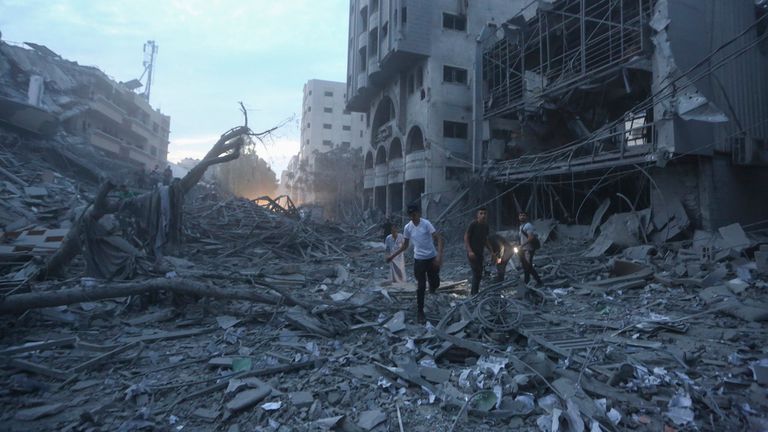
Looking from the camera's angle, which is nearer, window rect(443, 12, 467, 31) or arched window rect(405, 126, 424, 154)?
window rect(443, 12, 467, 31)

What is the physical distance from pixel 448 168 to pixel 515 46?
24.9 ft

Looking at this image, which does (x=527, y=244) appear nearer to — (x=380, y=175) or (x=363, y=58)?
(x=380, y=175)

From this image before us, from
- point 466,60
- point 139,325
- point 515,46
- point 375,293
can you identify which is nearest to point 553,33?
point 515,46

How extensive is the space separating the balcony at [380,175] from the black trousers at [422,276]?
22799mm

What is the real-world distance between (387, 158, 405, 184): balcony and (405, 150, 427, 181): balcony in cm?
139

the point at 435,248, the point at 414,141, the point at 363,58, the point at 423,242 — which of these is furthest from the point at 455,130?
the point at 423,242

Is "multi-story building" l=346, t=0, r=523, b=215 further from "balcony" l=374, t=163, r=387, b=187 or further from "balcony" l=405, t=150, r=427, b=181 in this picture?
"balcony" l=374, t=163, r=387, b=187

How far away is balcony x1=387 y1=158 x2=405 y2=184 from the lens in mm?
26016

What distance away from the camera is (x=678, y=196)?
11492 millimetres

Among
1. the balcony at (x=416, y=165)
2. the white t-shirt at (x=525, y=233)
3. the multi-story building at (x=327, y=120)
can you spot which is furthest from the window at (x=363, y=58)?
the multi-story building at (x=327, y=120)

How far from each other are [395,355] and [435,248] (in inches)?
88.7

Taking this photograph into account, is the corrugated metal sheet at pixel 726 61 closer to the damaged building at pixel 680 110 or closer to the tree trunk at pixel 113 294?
the damaged building at pixel 680 110

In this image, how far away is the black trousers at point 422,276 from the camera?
5.66 metres

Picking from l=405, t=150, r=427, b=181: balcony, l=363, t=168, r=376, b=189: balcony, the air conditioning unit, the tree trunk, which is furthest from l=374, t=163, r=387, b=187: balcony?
the tree trunk
